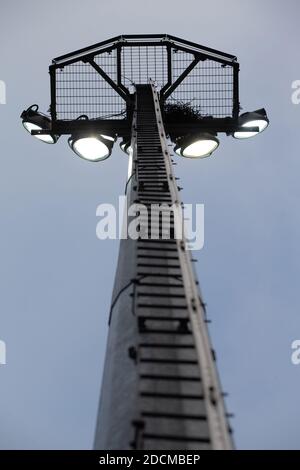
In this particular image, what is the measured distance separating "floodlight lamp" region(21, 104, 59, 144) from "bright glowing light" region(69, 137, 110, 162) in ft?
6.93

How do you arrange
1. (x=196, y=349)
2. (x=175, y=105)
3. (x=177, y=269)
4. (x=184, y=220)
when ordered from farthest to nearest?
(x=175, y=105)
(x=184, y=220)
(x=177, y=269)
(x=196, y=349)

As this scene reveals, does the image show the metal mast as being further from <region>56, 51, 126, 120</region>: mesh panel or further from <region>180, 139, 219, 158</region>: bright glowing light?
<region>56, 51, 126, 120</region>: mesh panel

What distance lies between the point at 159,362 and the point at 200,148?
6857mm

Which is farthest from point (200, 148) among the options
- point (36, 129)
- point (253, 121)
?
point (36, 129)

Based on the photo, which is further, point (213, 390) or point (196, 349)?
point (196, 349)

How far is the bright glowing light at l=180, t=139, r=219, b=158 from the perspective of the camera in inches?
432

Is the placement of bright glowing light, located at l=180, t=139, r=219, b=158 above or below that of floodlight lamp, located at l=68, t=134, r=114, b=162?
above

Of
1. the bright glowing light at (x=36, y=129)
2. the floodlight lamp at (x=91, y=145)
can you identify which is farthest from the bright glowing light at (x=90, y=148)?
the bright glowing light at (x=36, y=129)

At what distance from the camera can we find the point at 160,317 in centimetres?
541

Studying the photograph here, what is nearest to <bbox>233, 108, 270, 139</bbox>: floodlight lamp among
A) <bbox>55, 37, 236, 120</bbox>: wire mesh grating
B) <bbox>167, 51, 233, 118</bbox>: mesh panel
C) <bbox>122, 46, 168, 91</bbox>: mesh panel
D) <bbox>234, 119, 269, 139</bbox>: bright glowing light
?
<bbox>234, 119, 269, 139</bbox>: bright glowing light

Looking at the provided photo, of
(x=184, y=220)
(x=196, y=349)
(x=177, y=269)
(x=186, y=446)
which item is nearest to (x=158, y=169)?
(x=184, y=220)

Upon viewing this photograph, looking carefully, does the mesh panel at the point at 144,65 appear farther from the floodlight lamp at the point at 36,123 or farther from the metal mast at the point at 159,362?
the metal mast at the point at 159,362

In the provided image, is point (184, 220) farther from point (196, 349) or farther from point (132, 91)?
point (132, 91)

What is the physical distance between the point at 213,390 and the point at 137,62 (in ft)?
38.1
